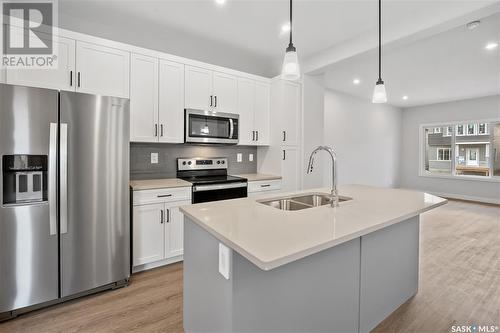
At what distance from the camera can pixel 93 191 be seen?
213cm

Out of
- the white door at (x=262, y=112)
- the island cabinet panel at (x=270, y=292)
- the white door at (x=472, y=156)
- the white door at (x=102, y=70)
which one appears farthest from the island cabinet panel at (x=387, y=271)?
the white door at (x=472, y=156)

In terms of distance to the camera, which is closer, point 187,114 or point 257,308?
Result: point 257,308

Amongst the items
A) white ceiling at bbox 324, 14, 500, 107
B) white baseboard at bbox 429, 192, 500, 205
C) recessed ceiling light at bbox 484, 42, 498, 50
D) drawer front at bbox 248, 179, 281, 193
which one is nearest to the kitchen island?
drawer front at bbox 248, 179, 281, 193

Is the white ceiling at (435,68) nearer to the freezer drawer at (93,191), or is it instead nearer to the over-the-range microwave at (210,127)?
the over-the-range microwave at (210,127)

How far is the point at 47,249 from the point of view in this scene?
194 cm

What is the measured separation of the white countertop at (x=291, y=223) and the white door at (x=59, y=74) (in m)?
1.87

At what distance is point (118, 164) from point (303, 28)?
8.54ft

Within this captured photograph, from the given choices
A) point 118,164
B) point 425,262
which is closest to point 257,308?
point 118,164

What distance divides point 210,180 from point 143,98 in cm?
121

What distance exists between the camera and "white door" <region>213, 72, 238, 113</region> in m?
3.30

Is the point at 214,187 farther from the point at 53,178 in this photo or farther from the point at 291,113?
the point at 291,113

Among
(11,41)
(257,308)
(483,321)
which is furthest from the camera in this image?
(11,41)

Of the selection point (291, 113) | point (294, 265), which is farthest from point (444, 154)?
point (294, 265)

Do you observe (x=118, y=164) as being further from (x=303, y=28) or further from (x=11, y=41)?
(x=303, y=28)
